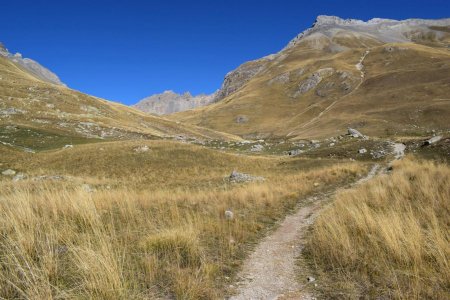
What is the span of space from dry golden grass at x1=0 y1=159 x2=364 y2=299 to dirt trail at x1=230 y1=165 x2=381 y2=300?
0.40 metres

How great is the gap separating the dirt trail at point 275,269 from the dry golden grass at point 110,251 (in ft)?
1.33

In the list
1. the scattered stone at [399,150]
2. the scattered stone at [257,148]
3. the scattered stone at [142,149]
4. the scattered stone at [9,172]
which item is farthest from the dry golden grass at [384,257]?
the scattered stone at [257,148]

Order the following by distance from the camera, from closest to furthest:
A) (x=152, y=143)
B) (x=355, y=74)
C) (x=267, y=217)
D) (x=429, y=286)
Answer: (x=429, y=286) < (x=267, y=217) < (x=152, y=143) < (x=355, y=74)

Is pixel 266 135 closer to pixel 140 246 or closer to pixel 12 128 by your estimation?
pixel 12 128

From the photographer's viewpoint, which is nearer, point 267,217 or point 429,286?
point 429,286

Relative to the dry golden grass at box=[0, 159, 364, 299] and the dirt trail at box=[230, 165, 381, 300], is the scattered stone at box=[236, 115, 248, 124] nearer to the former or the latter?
the dry golden grass at box=[0, 159, 364, 299]

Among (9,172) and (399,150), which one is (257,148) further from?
(9,172)

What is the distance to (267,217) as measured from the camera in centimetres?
1466

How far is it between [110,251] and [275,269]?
3.55m

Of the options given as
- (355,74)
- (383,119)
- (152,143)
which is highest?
(355,74)

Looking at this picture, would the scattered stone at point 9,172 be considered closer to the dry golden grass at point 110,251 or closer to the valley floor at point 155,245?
the valley floor at point 155,245

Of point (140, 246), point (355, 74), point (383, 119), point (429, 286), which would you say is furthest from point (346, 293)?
point (355, 74)

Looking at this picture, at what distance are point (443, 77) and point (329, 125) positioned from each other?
4768cm

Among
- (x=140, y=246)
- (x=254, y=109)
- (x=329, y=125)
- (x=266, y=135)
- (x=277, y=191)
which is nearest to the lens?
(x=140, y=246)
